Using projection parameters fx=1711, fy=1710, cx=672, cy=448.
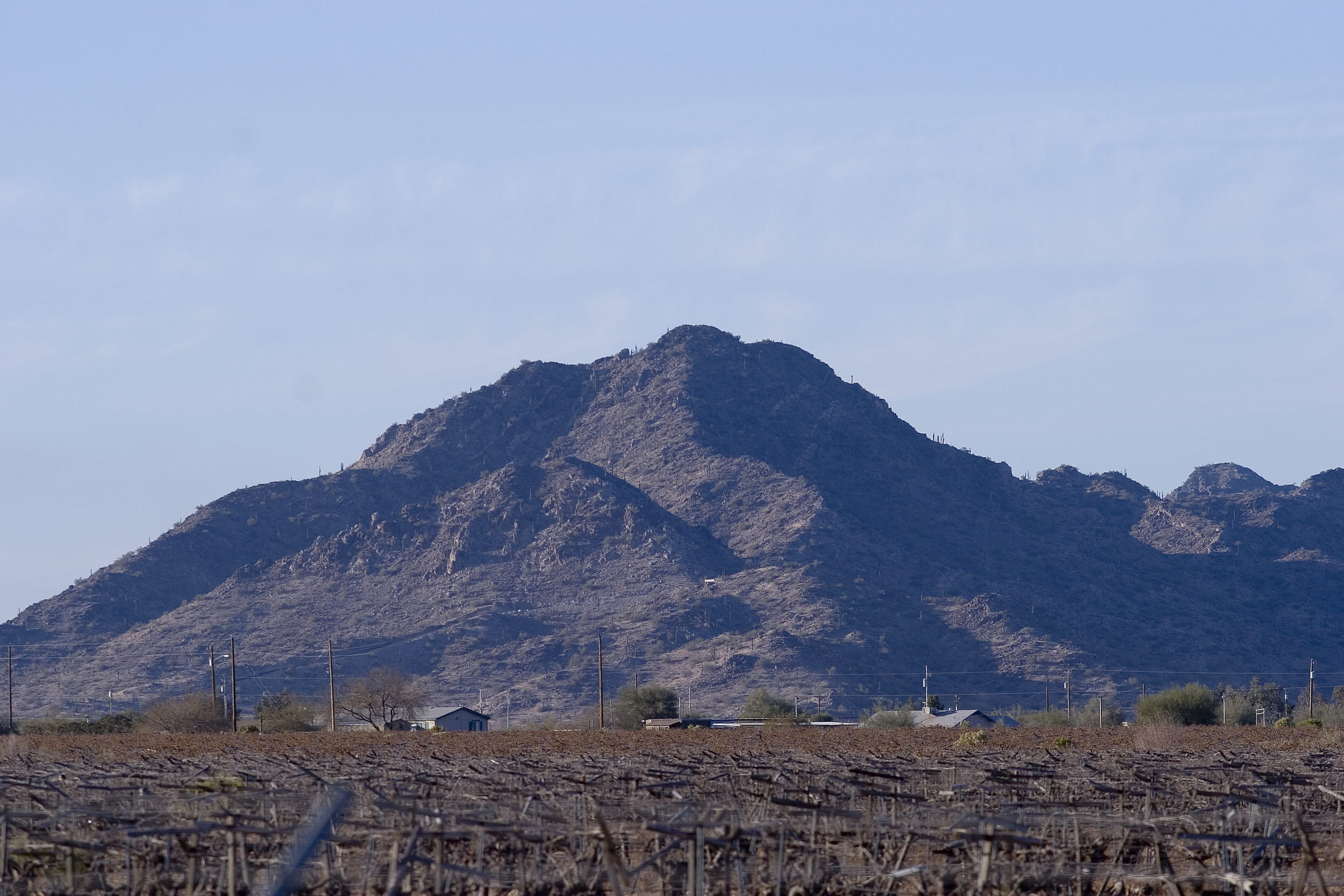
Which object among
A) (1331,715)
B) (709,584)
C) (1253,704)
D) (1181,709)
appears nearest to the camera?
(1331,715)

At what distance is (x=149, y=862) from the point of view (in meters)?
17.3

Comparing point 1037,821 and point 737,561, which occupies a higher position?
point 737,561

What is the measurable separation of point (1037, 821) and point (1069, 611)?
136 meters

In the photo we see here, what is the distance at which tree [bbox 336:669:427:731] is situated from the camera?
98.3 metres

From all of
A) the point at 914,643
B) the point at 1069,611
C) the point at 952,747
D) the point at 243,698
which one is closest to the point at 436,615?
the point at 243,698

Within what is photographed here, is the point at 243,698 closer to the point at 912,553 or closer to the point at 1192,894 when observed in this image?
the point at 912,553

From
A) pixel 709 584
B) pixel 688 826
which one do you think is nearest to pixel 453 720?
pixel 709 584

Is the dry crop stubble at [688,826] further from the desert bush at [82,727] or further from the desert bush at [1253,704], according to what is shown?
the desert bush at [1253,704]

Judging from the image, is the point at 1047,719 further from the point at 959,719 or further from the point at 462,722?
the point at 462,722

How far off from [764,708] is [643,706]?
803 centimetres

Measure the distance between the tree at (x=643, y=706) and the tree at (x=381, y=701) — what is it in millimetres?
12140

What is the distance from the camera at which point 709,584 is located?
152m

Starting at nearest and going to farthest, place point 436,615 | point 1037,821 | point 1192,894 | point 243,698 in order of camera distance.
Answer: point 1192,894, point 1037,821, point 243,698, point 436,615

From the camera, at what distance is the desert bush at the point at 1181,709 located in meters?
79.5
